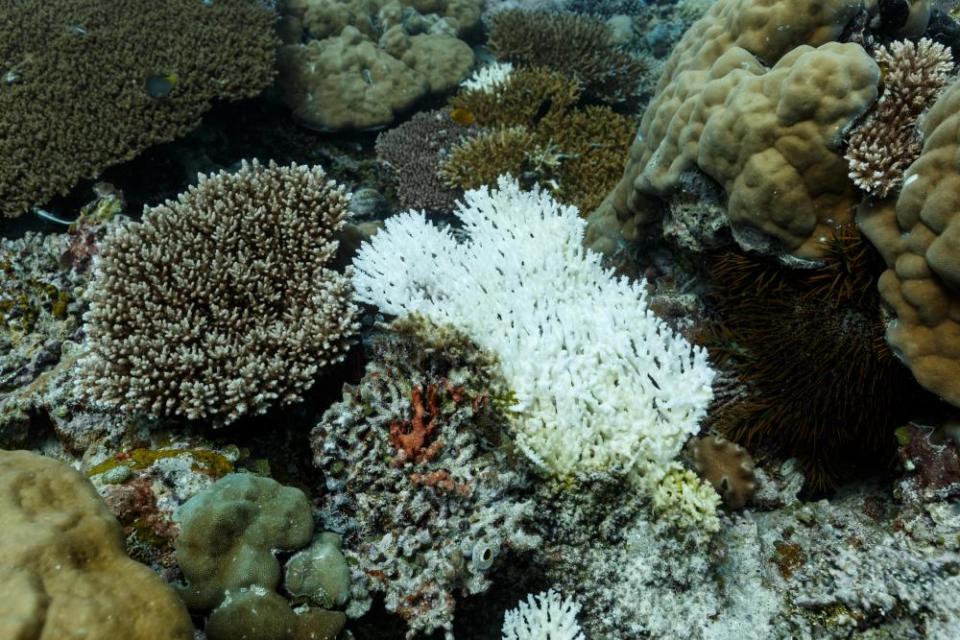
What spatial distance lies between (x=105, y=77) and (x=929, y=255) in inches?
287

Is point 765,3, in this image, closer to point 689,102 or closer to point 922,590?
point 689,102

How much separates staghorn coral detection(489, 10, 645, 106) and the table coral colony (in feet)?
11.2

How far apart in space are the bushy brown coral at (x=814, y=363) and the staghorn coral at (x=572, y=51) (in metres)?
4.77

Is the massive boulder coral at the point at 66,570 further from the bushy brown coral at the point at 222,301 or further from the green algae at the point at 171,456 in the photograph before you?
the bushy brown coral at the point at 222,301

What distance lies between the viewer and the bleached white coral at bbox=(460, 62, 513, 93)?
7380mm

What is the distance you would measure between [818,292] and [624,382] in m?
1.17

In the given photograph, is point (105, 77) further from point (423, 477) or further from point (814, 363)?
point (814, 363)

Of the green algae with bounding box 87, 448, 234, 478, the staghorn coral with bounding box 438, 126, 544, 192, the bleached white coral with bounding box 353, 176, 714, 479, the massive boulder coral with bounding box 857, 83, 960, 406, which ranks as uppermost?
the massive boulder coral with bounding box 857, 83, 960, 406

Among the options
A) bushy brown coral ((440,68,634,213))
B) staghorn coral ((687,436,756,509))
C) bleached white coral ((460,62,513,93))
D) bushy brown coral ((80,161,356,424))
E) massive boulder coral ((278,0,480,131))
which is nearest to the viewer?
staghorn coral ((687,436,756,509))

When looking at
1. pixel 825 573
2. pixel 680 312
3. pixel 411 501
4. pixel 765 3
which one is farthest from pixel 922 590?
pixel 765 3

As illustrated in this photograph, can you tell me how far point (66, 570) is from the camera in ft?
6.36

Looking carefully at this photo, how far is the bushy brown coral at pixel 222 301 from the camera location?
3.45m

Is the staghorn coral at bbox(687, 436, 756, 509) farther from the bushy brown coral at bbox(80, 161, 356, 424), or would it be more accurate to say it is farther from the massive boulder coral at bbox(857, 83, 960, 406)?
the bushy brown coral at bbox(80, 161, 356, 424)

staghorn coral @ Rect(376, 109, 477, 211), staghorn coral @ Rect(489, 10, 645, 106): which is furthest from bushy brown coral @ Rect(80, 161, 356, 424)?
staghorn coral @ Rect(489, 10, 645, 106)
